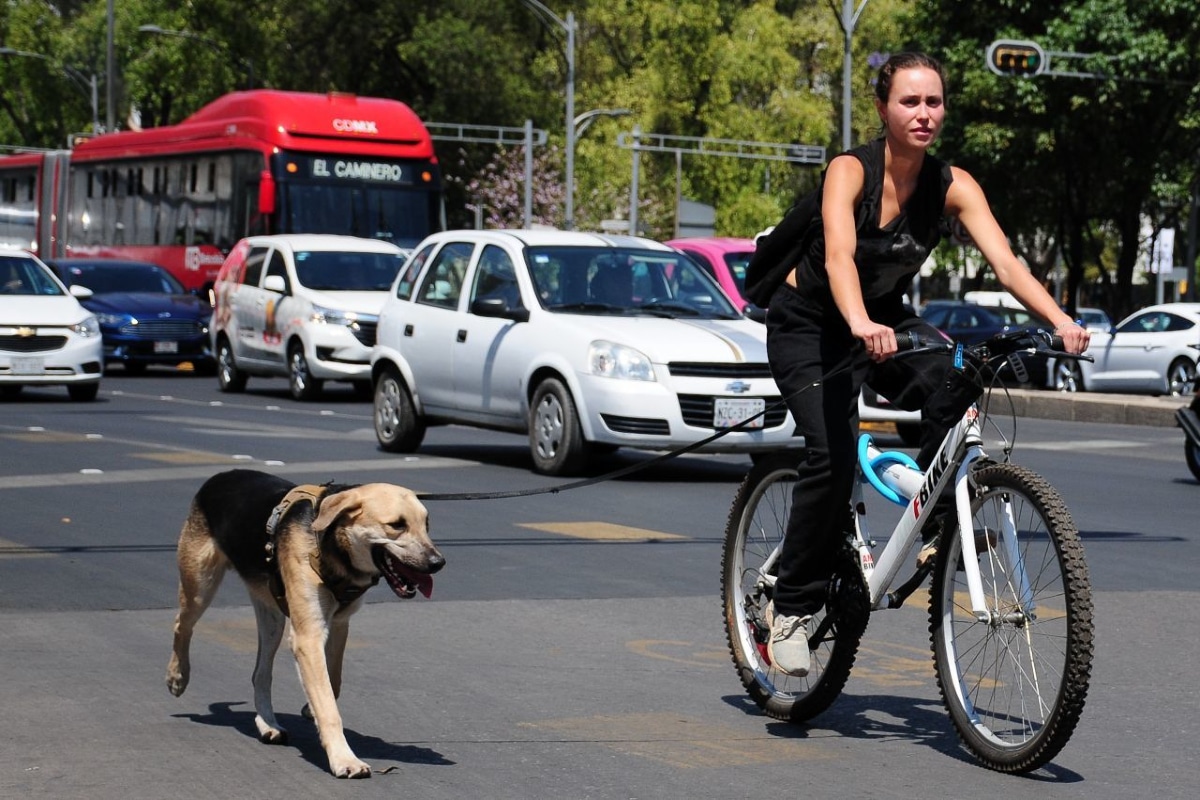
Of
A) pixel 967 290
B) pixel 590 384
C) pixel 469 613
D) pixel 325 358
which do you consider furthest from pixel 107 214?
pixel 967 290

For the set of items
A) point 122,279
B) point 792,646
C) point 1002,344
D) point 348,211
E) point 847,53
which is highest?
point 847,53

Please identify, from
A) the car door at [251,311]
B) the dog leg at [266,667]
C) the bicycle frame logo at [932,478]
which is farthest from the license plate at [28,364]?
the bicycle frame logo at [932,478]

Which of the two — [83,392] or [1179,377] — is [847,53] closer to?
[1179,377]

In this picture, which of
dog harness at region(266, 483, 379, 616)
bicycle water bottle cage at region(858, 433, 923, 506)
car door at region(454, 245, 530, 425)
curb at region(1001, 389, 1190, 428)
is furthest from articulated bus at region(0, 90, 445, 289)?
dog harness at region(266, 483, 379, 616)

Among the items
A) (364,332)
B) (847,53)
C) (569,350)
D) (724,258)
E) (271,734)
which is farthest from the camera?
(847,53)

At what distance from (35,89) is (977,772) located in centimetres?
7598

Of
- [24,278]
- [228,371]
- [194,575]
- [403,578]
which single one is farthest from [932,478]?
[228,371]

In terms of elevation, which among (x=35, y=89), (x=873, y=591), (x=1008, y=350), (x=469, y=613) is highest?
(x=35, y=89)

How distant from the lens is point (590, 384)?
13.8m

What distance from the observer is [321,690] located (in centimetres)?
530

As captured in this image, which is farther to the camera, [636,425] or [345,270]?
[345,270]

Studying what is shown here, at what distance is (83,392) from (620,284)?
9.65 meters

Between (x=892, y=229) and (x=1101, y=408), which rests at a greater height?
(x=892, y=229)

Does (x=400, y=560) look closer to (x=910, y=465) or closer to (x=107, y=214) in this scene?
(x=910, y=465)
